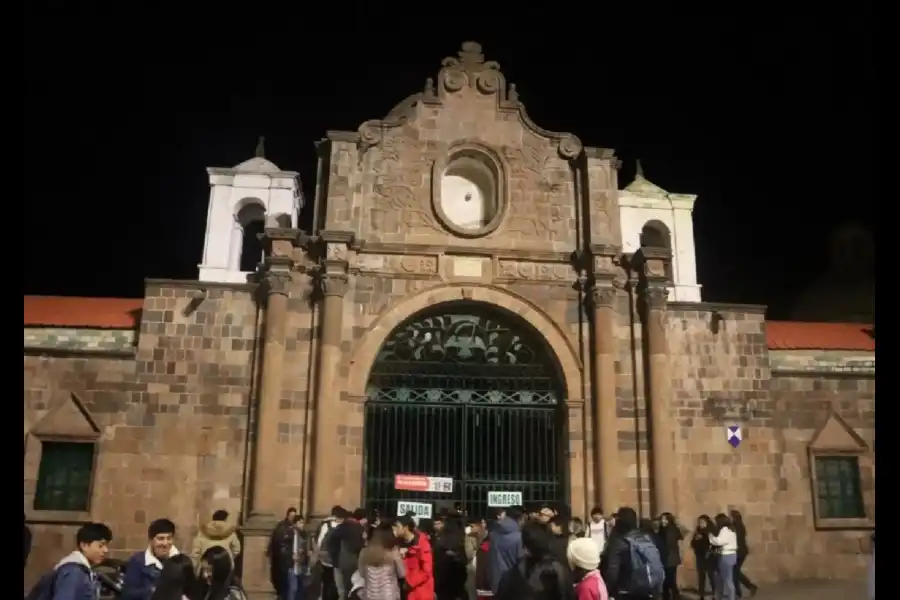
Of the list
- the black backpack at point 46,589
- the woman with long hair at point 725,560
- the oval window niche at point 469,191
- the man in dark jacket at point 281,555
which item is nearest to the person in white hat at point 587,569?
the black backpack at point 46,589

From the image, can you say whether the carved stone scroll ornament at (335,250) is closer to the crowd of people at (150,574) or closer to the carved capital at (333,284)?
the carved capital at (333,284)

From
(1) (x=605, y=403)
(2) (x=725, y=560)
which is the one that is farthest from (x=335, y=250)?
(2) (x=725, y=560)

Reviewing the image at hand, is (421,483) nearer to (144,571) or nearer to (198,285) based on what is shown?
(198,285)

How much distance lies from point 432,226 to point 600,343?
4.52 metres

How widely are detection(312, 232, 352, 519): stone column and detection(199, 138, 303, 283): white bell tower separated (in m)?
10.0

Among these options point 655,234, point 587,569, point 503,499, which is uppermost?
point 655,234

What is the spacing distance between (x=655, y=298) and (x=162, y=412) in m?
10.6

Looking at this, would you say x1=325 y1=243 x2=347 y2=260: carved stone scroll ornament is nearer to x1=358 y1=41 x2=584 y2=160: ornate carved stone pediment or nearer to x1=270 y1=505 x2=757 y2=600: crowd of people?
x1=358 y1=41 x2=584 y2=160: ornate carved stone pediment

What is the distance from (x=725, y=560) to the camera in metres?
12.7

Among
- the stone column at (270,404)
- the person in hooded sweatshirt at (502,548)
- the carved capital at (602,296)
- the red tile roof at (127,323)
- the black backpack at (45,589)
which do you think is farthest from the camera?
the red tile roof at (127,323)

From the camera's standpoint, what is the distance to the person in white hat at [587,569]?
6090mm

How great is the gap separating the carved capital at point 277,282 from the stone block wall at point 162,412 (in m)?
0.67

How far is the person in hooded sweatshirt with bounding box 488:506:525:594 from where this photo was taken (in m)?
9.39

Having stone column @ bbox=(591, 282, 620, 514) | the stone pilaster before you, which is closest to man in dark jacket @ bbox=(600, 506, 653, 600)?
stone column @ bbox=(591, 282, 620, 514)
